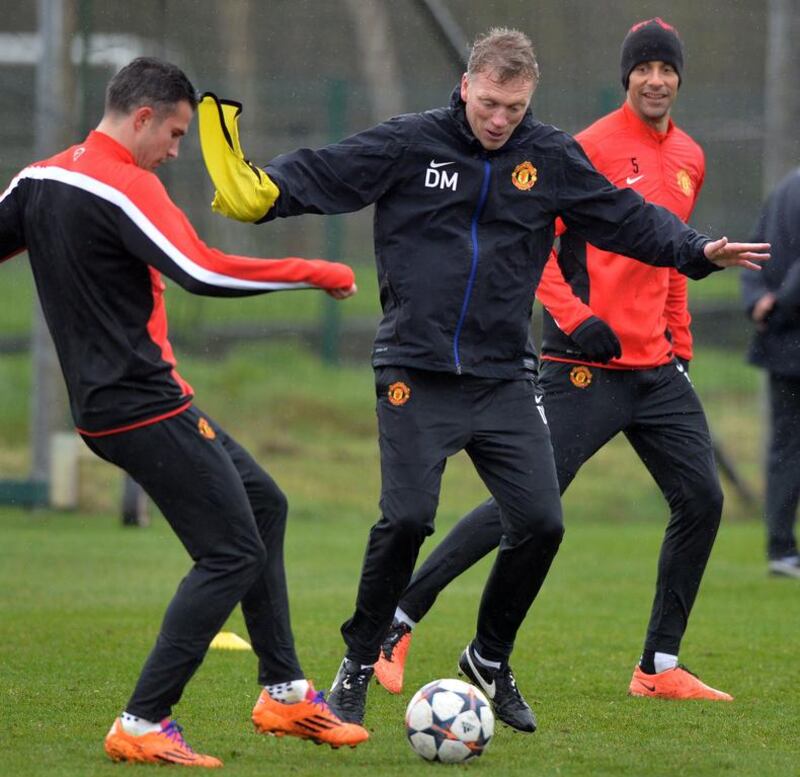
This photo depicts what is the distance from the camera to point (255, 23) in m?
12.7

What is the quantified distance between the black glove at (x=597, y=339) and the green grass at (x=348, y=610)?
1.30 meters

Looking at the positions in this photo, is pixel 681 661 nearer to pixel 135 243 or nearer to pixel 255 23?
pixel 135 243

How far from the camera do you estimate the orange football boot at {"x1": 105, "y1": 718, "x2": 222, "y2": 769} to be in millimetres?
4852

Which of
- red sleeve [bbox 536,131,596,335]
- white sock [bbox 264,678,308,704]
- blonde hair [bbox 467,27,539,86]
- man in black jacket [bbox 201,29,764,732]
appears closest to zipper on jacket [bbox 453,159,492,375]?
man in black jacket [bbox 201,29,764,732]

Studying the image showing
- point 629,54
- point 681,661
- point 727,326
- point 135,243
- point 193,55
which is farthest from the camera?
point 727,326

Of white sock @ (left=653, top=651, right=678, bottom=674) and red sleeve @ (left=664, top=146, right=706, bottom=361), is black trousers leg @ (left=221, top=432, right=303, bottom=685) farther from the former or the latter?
red sleeve @ (left=664, top=146, right=706, bottom=361)

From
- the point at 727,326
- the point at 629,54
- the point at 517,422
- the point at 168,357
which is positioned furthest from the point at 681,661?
the point at 727,326

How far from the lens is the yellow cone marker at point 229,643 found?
24.0 ft

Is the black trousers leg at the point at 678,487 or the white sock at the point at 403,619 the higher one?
the black trousers leg at the point at 678,487

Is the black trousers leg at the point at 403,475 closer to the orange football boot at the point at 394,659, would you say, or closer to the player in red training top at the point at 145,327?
the player in red training top at the point at 145,327

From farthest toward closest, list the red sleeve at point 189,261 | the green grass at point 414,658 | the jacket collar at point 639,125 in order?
the jacket collar at point 639,125 < the green grass at point 414,658 < the red sleeve at point 189,261

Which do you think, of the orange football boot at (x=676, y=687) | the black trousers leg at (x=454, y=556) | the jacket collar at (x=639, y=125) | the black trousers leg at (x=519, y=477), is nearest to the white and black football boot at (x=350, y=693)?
the black trousers leg at (x=519, y=477)

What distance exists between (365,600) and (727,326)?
8.38 m

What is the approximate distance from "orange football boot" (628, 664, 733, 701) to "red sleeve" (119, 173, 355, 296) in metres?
2.36
